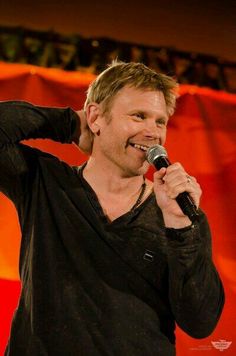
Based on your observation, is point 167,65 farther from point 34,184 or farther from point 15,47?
point 34,184

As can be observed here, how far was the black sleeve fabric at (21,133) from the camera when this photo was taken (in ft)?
4.35

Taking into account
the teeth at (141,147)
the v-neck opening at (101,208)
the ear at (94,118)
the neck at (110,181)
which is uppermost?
the ear at (94,118)

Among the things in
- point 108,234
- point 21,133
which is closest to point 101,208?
A: point 108,234

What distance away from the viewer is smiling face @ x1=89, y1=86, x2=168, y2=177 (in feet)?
4.41

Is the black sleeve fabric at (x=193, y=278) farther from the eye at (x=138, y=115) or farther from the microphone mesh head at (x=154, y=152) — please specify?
the eye at (x=138, y=115)

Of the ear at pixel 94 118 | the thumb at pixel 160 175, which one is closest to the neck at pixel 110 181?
the ear at pixel 94 118

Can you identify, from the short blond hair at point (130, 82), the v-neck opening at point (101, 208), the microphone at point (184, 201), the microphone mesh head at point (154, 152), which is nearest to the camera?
the microphone at point (184, 201)

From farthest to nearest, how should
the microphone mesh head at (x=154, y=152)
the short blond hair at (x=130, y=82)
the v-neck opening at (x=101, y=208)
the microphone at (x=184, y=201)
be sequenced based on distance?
1. the short blond hair at (x=130, y=82)
2. the v-neck opening at (x=101, y=208)
3. the microphone mesh head at (x=154, y=152)
4. the microphone at (x=184, y=201)

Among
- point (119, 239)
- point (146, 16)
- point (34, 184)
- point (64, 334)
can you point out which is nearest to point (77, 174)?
point (34, 184)

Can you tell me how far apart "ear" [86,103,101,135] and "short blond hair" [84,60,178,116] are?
0.02 metres

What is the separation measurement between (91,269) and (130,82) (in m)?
0.53

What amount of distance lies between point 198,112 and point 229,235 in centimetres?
67

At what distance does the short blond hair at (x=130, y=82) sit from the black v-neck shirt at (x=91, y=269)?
0.17 m

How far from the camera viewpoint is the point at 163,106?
4.57 feet
